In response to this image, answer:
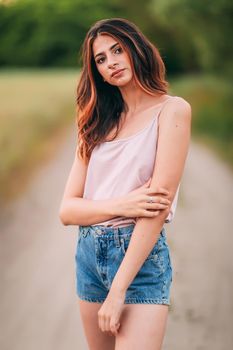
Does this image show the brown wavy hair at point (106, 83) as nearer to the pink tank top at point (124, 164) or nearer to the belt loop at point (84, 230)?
the pink tank top at point (124, 164)

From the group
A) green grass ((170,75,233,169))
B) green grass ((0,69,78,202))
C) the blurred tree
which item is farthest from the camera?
the blurred tree

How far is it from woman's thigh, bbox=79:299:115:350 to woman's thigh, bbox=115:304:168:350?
16 centimetres

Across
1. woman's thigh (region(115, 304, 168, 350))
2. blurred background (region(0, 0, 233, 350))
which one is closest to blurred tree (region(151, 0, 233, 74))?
blurred background (region(0, 0, 233, 350))

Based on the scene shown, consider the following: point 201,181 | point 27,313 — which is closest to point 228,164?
point 201,181

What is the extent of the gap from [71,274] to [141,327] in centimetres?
404

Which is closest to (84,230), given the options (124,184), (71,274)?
(124,184)

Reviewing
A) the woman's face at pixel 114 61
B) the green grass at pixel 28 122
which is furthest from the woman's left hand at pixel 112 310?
the green grass at pixel 28 122

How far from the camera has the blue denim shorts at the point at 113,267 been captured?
8.00 ft

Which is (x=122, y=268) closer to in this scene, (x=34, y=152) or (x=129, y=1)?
(x=34, y=152)

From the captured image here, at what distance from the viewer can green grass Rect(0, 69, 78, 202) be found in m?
11.4

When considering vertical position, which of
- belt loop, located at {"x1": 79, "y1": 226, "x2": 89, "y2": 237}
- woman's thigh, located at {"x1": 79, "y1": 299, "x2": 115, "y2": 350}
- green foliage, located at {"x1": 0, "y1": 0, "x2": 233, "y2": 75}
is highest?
green foliage, located at {"x1": 0, "y1": 0, "x2": 233, "y2": 75}

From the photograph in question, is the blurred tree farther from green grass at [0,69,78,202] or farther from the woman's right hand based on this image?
the woman's right hand

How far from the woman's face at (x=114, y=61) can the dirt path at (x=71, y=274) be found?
2.48 metres

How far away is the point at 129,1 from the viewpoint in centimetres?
3534
